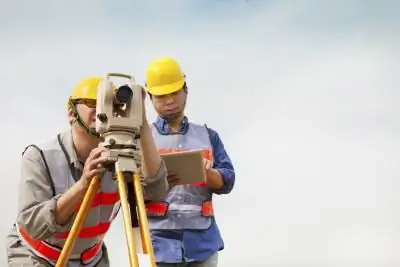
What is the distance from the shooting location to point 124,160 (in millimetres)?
3367

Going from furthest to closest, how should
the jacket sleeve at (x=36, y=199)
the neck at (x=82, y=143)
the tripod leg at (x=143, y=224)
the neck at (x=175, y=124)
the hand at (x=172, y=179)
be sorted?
the neck at (x=175, y=124)
the hand at (x=172, y=179)
the neck at (x=82, y=143)
the jacket sleeve at (x=36, y=199)
the tripod leg at (x=143, y=224)

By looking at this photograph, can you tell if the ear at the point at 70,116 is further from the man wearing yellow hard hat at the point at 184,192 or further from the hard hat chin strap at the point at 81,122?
the man wearing yellow hard hat at the point at 184,192

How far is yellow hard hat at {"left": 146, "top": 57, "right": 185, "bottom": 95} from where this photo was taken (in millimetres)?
5121

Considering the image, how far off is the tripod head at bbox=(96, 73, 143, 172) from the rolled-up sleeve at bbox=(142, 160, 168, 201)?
1.46 ft

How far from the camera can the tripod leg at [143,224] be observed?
10.6 ft

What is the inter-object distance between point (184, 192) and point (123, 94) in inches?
65.7

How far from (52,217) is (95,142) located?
57cm

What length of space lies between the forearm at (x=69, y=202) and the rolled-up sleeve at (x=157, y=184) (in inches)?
16.7

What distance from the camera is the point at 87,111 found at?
12.9 ft

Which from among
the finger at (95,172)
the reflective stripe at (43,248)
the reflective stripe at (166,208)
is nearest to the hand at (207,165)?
the reflective stripe at (166,208)

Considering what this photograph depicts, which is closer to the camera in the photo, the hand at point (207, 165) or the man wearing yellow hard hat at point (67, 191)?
the man wearing yellow hard hat at point (67, 191)

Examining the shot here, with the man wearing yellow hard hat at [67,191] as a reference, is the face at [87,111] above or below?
above

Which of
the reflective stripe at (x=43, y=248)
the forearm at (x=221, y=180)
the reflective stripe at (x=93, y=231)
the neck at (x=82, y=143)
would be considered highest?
the neck at (x=82, y=143)

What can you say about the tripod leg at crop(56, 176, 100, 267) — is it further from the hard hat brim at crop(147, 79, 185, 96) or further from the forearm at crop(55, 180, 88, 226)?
the hard hat brim at crop(147, 79, 185, 96)
